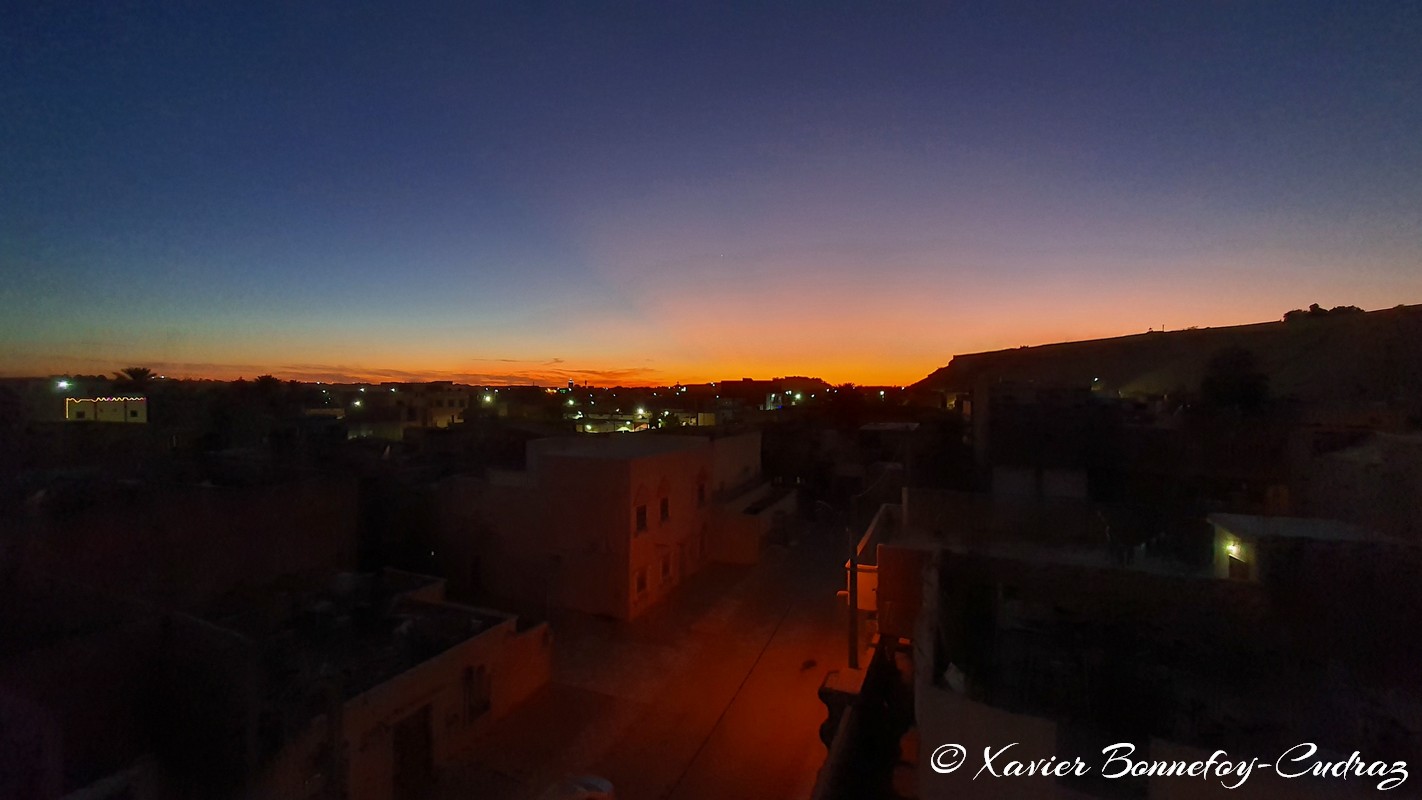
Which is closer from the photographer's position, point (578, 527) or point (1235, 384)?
point (578, 527)

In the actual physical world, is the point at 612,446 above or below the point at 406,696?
above

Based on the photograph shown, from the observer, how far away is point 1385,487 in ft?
33.3

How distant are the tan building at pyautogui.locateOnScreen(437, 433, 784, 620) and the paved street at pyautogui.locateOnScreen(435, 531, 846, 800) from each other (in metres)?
0.89

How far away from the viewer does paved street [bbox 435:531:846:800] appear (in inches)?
354

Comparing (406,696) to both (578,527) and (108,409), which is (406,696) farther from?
(108,409)

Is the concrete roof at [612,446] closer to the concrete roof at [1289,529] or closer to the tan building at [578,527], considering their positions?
the tan building at [578,527]

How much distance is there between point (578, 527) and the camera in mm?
14398

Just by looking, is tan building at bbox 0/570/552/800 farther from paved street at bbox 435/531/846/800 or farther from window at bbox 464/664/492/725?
paved street at bbox 435/531/846/800

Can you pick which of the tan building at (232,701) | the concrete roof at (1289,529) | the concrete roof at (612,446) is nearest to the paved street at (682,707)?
the tan building at (232,701)

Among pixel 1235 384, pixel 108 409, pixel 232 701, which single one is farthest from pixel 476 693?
pixel 1235 384

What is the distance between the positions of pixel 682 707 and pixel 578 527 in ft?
16.4

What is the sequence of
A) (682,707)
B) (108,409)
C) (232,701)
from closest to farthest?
(232,701)
(682,707)
(108,409)

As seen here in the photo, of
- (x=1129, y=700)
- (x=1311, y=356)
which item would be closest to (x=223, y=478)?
(x=1129, y=700)

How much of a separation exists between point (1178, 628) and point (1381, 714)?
1.94 m
